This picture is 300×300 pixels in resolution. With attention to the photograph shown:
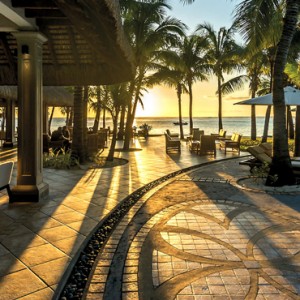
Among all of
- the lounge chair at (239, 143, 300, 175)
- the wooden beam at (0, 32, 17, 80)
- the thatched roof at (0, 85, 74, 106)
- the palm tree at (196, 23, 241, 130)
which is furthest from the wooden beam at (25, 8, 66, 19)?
the palm tree at (196, 23, 241, 130)

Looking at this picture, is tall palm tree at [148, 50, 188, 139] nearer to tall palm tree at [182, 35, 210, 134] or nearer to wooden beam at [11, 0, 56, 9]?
tall palm tree at [182, 35, 210, 134]

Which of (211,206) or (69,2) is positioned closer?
(69,2)

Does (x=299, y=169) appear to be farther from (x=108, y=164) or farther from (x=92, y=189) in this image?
(x=108, y=164)

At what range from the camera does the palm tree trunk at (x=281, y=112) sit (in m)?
6.61

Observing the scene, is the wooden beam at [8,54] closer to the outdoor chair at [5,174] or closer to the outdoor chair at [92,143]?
the outdoor chair at [5,174]

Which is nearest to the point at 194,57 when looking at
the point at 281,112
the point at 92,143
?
the point at 92,143

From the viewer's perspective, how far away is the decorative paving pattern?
272 cm

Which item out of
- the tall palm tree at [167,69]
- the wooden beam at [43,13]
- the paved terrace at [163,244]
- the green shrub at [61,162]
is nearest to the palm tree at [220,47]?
the tall palm tree at [167,69]

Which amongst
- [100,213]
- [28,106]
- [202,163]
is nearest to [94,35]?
[28,106]

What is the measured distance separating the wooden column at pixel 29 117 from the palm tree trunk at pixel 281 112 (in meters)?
5.01

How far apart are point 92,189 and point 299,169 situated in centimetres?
514

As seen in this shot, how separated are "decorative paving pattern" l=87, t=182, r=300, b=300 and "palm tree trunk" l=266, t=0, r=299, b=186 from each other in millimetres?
2177

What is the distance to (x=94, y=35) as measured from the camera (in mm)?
5160

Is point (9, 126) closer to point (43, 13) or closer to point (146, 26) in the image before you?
point (146, 26)
